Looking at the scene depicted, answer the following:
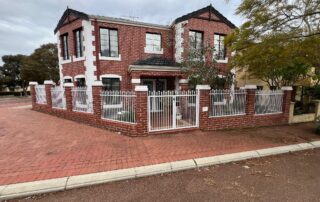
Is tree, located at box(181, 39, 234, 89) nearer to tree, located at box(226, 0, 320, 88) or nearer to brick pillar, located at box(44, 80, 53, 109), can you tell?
tree, located at box(226, 0, 320, 88)

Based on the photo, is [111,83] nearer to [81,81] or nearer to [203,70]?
[81,81]

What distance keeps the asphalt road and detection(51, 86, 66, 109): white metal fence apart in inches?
314

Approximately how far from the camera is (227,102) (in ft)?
26.5

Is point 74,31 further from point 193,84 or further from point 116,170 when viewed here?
point 116,170

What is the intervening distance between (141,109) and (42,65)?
34.1 metres

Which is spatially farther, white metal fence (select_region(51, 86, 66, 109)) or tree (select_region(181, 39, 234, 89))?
white metal fence (select_region(51, 86, 66, 109))

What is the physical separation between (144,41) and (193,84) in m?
4.93

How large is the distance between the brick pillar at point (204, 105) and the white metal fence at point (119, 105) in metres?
2.76

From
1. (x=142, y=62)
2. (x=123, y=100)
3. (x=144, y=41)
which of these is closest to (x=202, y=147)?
(x=123, y=100)

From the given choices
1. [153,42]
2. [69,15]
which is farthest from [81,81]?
[153,42]

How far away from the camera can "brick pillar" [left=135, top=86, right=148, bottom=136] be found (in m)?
6.73

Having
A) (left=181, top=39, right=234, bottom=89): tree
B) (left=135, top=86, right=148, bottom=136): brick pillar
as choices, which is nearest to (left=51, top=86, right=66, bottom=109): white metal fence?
(left=135, top=86, right=148, bottom=136): brick pillar

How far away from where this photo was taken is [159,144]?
6184 mm

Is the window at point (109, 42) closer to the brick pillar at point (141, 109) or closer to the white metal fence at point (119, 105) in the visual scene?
the white metal fence at point (119, 105)
